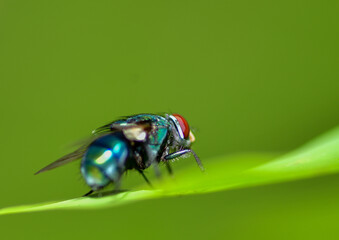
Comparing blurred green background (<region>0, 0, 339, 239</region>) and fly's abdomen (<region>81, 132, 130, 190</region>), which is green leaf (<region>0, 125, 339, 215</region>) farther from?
blurred green background (<region>0, 0, 339, 239</region>)

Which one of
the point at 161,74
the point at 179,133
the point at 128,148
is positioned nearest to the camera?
the point at 128,148

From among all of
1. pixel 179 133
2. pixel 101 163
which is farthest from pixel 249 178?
pixel 179 133

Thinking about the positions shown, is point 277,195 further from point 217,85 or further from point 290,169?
point 217,85

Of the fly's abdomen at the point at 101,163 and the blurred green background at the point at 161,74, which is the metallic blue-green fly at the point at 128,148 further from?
the blurred green background at the point at 161,74

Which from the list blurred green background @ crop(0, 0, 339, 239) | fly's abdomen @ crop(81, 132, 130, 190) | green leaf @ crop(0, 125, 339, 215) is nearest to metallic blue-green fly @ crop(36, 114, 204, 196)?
fly's abdomen @ crop(81, 132, 130, 190)

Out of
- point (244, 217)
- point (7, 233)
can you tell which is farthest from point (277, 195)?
point (7, 233)

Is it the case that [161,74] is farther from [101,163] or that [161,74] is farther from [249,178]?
[249,178]

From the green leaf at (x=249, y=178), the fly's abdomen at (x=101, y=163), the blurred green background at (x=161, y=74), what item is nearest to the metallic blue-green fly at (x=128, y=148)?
the fly's abdomen at (x=101, y=163)
